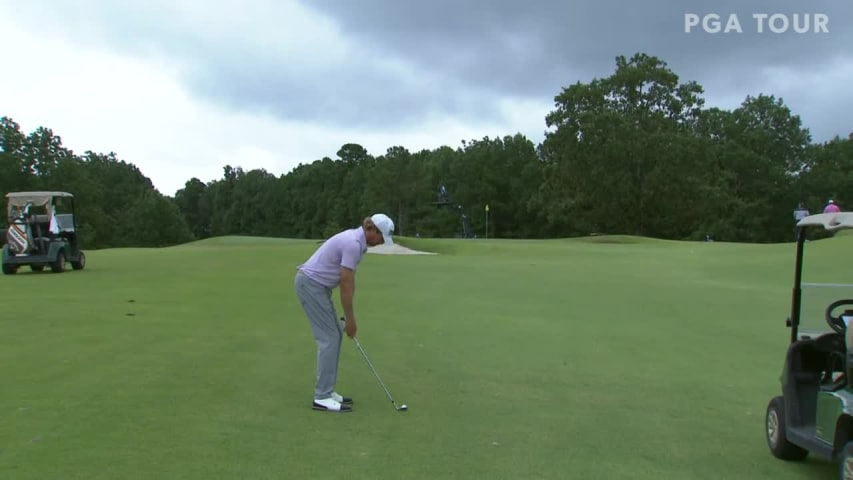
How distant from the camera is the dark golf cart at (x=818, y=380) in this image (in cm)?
449

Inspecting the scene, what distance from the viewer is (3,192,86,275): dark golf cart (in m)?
20.2

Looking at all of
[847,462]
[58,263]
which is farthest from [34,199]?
[847,462]

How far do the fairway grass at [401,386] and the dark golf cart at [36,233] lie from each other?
4.53 metres

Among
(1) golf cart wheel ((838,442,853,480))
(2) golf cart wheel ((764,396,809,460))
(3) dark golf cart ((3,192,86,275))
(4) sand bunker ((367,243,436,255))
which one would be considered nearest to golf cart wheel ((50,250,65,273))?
(3) dark golf cart ((3,192,86,275))

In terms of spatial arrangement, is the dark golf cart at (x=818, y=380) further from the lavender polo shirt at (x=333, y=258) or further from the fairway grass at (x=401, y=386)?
the lavender polo shirt at (x=333, y=258)

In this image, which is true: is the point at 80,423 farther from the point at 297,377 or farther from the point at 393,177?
the point at 393,177

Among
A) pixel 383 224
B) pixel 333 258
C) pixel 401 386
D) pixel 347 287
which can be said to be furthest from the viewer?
pixel 401 386

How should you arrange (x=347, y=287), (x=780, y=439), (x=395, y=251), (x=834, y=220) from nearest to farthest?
(x=834, y=220)
(x=780, y=439)
(x=347, y=287)
(x=395, y=251)

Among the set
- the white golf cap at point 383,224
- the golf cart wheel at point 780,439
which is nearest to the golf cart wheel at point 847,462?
the golf cart wheel at point 780,439

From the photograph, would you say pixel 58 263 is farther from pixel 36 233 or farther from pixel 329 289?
pixel 329 289

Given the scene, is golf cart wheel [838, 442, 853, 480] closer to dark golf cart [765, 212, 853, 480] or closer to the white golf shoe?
dark golf cart [765, 212, 853, 480]

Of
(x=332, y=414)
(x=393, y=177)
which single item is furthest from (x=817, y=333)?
(x=393, y=177)

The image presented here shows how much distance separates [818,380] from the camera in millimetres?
5156

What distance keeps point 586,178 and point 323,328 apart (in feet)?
186
